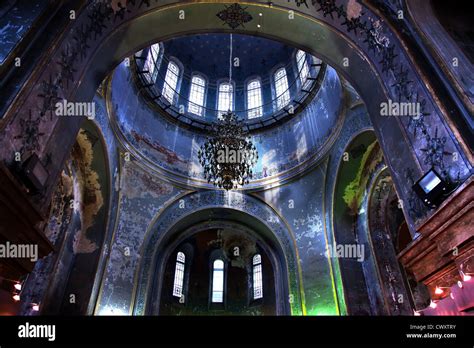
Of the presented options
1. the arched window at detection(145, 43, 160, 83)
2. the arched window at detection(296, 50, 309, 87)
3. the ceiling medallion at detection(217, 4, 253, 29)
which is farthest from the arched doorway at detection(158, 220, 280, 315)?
the ceiling medallion at detection(217, 4, 253, 29)

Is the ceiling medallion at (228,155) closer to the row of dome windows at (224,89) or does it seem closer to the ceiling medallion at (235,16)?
the ceiling medallion at (235,16)

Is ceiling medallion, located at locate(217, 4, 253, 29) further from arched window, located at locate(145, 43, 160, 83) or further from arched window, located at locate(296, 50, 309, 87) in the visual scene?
arched window, located at locate(145, 43, 160, 83)

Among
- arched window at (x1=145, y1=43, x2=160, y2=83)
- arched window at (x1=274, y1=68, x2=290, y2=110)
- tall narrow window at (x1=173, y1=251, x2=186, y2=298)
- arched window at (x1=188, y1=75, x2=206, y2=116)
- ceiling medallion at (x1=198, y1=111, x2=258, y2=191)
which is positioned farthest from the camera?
arched window at (x1=188, y1=75, x2=206, y2=116)

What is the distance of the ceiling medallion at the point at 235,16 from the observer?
21.4 feet

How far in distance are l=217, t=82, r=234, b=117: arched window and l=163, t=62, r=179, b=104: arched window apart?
206 centimetres

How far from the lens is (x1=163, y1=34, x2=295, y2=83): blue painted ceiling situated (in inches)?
579

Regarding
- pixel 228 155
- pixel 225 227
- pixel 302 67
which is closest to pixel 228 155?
pixel 228 155

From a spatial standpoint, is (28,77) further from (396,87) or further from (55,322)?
(396,87)

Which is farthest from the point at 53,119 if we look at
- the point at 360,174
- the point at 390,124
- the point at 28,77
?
the point at 360,174

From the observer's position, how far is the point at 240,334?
2.02m

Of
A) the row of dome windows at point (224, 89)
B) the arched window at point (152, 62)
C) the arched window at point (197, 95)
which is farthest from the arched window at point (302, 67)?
the arched window at point (152, 62)

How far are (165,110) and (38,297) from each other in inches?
296

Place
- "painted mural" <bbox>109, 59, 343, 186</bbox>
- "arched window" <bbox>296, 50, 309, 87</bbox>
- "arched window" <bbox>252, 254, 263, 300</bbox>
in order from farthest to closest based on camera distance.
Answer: "arched window" <bbox>252, 254, 263, 300</bbox> < "arched window" <bbox>296, 50, 309, 87</bbox> < "painted mural" <bbox>109, 59, 343, 186</bbox>

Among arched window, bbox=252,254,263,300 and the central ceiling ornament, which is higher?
the central ceiling ornament
